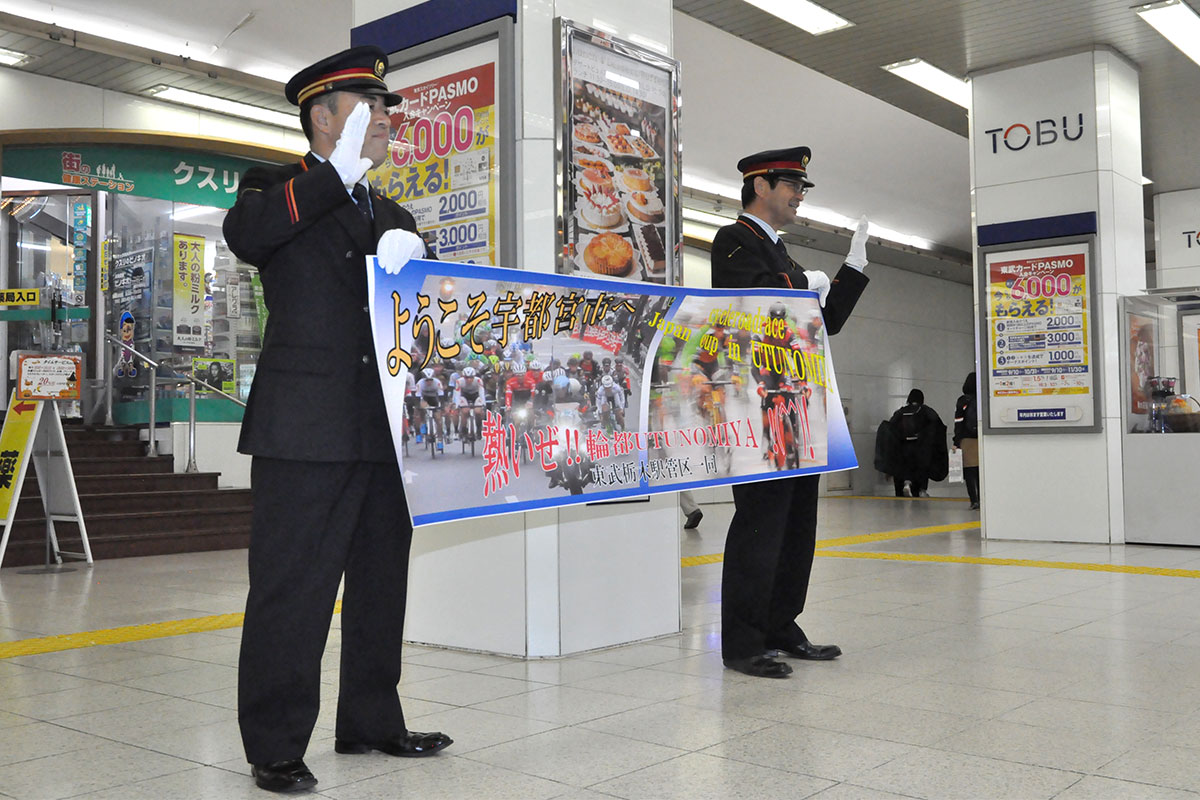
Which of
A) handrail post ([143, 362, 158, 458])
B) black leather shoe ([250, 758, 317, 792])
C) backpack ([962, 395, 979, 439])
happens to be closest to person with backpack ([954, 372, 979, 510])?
backpack ([962, 395, 979, 439])

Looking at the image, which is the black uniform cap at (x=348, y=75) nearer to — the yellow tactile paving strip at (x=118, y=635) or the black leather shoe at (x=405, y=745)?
the black leather shoe at (x=405, y=745)

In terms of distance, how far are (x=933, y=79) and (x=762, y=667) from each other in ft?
25.9

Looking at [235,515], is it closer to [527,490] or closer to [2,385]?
[2,385]

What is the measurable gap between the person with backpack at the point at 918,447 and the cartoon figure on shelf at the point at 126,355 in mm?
11667

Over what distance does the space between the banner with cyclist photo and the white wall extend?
9412 mm

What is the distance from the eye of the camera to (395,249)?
262cm

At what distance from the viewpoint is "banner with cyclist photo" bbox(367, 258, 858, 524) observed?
2.79 meters

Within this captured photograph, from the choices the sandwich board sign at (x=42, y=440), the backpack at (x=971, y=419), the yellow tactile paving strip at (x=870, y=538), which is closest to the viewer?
the sandwich board sign at (x=42, y=440)

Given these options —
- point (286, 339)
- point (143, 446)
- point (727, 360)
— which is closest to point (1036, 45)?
point (727, 360)

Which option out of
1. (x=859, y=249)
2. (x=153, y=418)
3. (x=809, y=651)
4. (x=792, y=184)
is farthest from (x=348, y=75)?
(x=153, y=418)

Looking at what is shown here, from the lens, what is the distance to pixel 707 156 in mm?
14070

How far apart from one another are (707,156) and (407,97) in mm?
9924

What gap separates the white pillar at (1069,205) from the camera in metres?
8.55

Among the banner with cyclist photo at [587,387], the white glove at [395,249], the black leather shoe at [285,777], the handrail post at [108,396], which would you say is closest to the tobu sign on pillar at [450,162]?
the banner with cyclist photo at [587,387]
